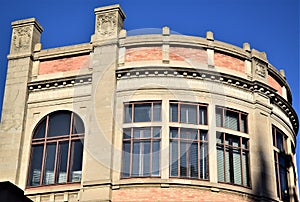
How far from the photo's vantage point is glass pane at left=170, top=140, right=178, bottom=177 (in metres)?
25.1

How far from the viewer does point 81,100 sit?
89.3 feet

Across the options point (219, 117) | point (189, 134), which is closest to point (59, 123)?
point (189, 134)

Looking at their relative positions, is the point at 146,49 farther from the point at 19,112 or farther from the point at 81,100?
the point at 19,112

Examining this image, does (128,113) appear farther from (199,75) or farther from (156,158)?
(199,75)

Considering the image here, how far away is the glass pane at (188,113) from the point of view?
26.3m

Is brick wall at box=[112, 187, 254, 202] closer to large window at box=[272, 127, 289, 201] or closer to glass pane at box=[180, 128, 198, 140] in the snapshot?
glass pane at box=[180, 128, 198, 140]

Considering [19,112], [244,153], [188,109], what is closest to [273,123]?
[244,153]

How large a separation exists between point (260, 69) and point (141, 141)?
25.2 ft

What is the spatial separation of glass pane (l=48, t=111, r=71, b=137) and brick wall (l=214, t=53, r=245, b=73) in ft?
25.4

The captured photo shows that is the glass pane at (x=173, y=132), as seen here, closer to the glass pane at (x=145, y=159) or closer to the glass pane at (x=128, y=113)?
the glass pane at (x=145, y=159)

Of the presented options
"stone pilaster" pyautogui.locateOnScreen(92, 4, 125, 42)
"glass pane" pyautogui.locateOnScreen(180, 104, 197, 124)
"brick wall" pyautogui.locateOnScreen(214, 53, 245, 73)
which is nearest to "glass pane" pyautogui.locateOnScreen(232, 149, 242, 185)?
"glass pane" pyautogui.locateOnScreen(180, 104, 197, 124)

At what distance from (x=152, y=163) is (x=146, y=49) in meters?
5.76

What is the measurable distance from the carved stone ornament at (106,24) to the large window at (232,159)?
24.3 ft

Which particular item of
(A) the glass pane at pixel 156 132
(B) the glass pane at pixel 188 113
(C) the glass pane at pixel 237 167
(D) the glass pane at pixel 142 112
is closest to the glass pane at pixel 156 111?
(D) the glass pane at pixel 142 112
